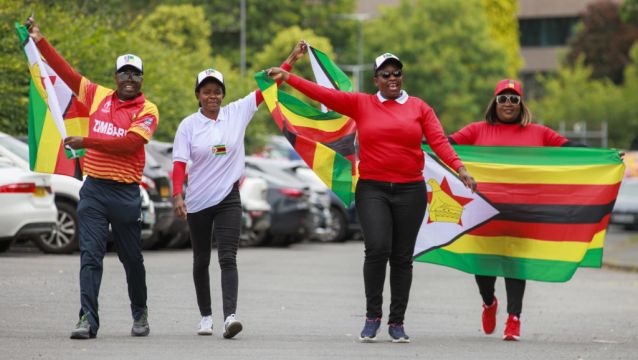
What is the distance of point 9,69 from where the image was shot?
24.2 meters

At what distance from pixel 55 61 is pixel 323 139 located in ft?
7.27

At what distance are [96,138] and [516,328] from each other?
349 centimetres

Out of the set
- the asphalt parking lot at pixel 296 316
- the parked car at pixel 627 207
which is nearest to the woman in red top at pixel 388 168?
the asphalt parking lot at pixel 296 316

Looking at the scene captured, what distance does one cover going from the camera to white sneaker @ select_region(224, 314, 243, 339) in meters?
10.8

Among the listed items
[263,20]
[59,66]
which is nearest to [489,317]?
[59,66]

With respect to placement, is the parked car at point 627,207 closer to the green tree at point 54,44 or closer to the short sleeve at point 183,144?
the green tree at point 54,44

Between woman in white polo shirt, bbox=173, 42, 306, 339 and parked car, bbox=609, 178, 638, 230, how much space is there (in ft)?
113

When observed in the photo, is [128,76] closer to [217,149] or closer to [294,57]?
[217,149]

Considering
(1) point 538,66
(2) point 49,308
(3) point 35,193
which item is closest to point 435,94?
(1) point 538,66

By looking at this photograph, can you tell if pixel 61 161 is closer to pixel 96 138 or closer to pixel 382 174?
pixel 96 138

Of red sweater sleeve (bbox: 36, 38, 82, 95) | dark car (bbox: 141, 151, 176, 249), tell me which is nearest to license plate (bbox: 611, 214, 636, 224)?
dark car (bbox: 141, 151, 176, 249)

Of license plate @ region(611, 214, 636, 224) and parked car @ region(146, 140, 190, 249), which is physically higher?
parked car @ region(146, 140, 190, 249)

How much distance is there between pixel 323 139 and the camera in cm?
1205

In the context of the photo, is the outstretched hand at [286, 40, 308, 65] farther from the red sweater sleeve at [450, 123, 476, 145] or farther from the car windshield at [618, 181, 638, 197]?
the car windshield at [618, 181, 638, 197]
